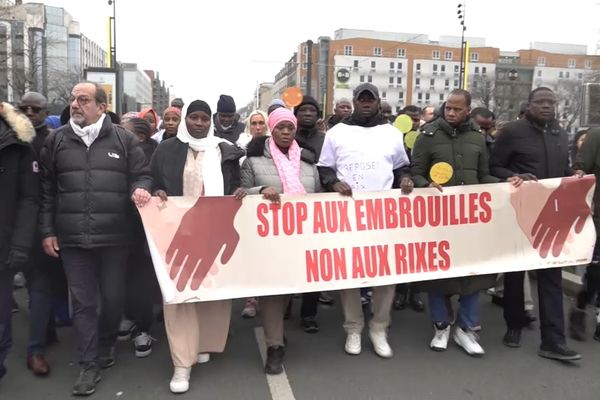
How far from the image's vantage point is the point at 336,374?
3840 mm

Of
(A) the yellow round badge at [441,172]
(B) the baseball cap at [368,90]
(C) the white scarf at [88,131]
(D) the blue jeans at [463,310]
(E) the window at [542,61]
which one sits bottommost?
(D) the blue jeans at [463,310]

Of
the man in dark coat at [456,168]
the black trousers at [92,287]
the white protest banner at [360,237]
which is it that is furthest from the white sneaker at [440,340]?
the black trousers at [92,287]

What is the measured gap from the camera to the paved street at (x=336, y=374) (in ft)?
11.6

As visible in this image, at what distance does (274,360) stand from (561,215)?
267 cm

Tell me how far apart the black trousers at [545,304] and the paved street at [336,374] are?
201mm

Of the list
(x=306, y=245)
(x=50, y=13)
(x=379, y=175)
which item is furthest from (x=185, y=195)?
(x=50, y=13)

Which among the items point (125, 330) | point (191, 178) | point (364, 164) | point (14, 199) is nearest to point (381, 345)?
point (364, 164)

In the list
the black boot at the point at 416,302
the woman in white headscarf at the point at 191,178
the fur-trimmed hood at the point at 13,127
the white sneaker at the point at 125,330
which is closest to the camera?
the fur-trimmed hood at the point at 13,127

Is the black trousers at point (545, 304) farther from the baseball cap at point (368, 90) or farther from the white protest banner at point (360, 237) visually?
the baseball cap at point (368, 90)

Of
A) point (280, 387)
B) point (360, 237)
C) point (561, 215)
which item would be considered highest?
point (561, 215)

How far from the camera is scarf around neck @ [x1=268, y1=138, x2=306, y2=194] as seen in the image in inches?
157

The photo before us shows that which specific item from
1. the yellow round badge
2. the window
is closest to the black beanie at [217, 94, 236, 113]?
the yellow round badge

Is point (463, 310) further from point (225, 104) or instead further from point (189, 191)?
point (225, 104)

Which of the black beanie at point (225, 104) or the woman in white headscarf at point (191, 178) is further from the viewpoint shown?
the black beanie at point (225, 104)
